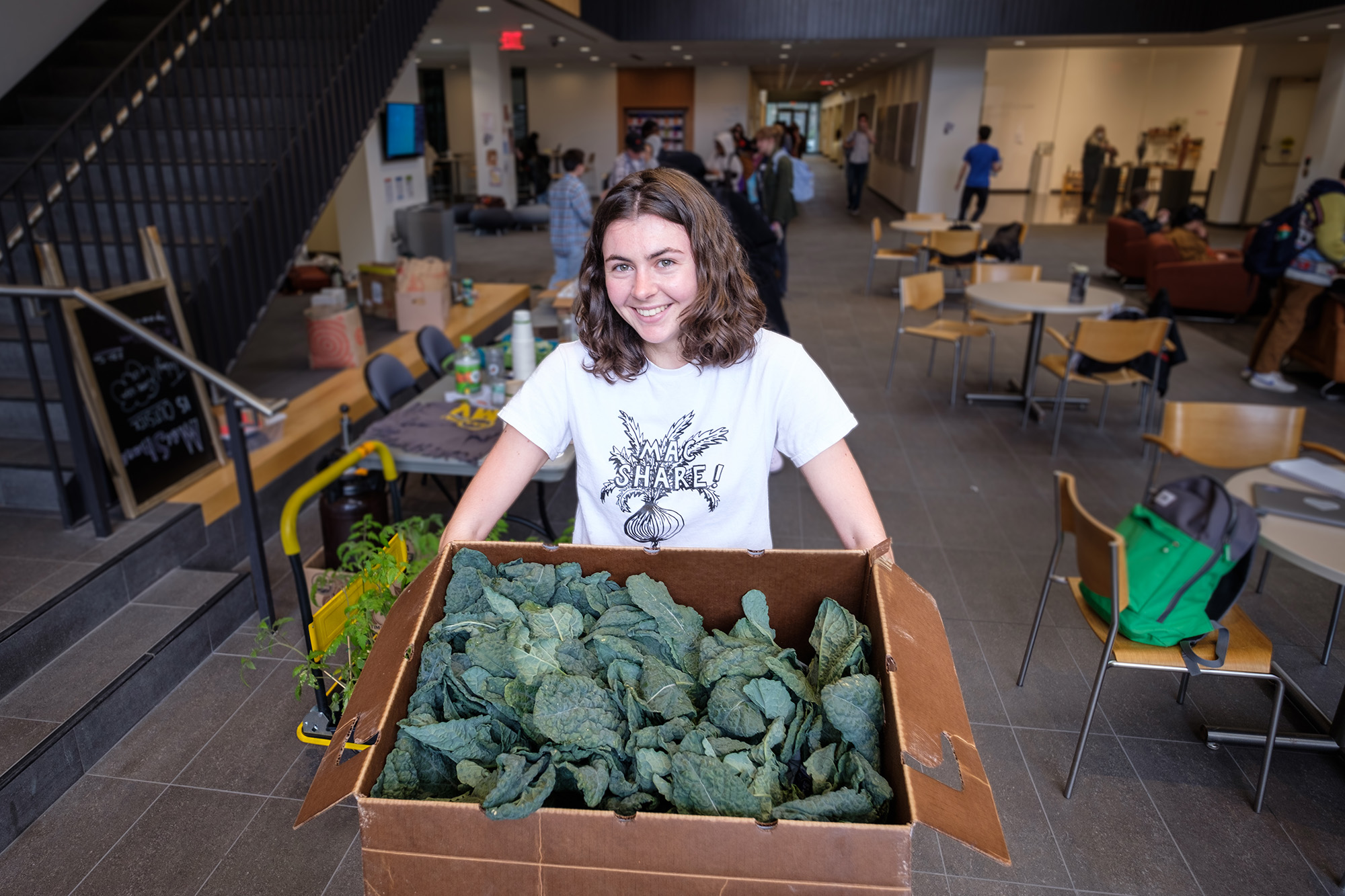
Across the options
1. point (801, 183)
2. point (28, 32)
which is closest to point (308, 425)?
point (28, 32)

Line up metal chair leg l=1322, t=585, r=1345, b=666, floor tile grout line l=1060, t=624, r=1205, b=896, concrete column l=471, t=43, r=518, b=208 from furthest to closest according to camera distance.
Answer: concrete column l=471, t=43, r=518, b=208, metal chair leg l=1322, t=585, r=1345, b=666, floor tile grout line l=1060, t=624, r=1205, b=896

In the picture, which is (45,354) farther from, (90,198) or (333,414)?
(333,414)

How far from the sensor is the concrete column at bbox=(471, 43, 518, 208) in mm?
13055

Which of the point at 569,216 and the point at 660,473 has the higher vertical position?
the point at 569,216

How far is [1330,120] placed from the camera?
11398 millimetres

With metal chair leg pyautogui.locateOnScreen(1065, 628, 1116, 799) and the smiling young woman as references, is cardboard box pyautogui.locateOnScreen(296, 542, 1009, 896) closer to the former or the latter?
the smiling young woman

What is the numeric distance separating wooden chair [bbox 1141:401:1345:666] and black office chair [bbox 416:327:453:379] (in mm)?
3286

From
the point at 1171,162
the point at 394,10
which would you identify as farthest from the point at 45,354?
the point at 1171,162

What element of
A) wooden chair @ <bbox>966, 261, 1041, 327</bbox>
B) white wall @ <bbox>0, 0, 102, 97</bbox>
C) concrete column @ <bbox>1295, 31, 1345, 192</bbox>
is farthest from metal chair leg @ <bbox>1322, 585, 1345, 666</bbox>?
concrete column @ <bbox>1295, 31, 1345, 192</bbox>

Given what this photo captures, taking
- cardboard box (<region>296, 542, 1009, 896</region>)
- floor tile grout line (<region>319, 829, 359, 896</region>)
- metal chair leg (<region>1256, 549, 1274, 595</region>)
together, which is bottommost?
floor tile grout line (<region>319, 829, 359, 896</region>)

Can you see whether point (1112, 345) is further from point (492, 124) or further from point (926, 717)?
point (492, 124)

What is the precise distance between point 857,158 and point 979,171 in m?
4.53

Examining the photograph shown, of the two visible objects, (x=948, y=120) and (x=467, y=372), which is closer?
(x=467, y=372)

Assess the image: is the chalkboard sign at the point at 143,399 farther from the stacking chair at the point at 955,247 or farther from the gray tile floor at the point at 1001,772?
the stacking chair at the point at 955,247
